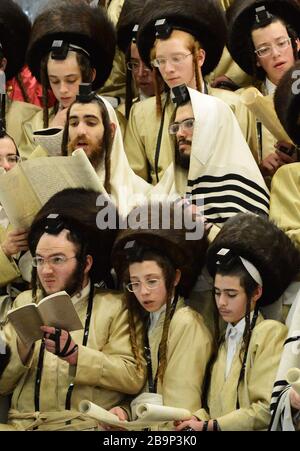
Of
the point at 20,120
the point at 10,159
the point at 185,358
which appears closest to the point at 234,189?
the point at 185,358

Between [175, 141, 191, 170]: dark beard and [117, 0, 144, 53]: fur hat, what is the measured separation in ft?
3.50

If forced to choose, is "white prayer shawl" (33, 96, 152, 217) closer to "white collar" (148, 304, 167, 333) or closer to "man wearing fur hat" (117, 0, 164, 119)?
"white collar" (148, 304, 167, 333)

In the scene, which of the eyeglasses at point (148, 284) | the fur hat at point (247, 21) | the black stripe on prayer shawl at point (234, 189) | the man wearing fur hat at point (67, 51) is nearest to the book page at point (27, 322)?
the eyeglasses at point (148, 284)

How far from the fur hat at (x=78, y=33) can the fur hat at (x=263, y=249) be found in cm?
151

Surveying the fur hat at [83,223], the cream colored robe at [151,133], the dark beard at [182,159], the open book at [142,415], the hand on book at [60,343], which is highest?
the cream colored robe at [151,133]

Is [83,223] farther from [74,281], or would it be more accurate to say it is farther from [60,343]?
[60,343]

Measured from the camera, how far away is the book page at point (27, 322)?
682 cm

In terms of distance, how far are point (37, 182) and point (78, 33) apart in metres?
1.13

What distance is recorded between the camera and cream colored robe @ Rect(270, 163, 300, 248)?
7327mm

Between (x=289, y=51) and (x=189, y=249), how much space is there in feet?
4.22

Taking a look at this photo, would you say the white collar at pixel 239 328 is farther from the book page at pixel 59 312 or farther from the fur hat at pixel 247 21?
the fur hat at pixel 247 21

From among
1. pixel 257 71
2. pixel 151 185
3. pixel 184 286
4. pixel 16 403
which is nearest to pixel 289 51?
pixel 257 71

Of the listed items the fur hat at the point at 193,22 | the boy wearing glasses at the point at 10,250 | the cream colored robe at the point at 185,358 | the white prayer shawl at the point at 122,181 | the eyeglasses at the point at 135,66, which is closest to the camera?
the cream colored robe at the point at 185,358

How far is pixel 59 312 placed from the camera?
684 centimetres
